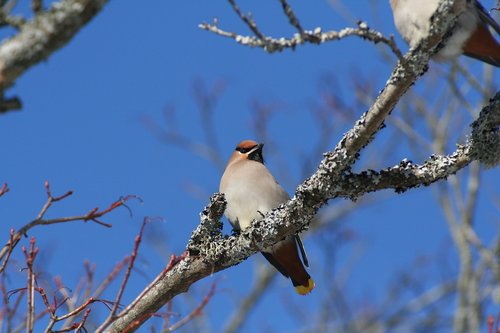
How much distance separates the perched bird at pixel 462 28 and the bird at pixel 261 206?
1678mm

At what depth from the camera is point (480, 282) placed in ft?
33.6

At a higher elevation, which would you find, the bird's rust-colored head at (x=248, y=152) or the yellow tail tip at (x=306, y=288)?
the bird's rust-colored head at (x=248, y=152)

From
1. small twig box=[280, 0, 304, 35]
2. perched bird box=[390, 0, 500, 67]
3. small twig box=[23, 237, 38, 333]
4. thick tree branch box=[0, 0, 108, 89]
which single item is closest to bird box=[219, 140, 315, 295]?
perched bird box=[390, 0, 500, 67]

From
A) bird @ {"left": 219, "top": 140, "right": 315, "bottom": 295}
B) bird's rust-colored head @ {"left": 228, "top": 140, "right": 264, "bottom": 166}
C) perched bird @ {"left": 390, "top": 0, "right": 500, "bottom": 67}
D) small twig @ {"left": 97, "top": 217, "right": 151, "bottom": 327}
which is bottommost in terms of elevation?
small twig @ {"left": 97, "top": 217, "right": 151, "bottom": 327}

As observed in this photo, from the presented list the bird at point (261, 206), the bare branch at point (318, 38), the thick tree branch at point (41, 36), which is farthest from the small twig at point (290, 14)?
the bird at point (261, 206)

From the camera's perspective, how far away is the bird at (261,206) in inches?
199

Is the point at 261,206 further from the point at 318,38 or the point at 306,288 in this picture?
the point at 318,38

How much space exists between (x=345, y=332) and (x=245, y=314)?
2851mm

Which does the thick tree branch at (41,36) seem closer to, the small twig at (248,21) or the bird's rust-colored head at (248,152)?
the small twig at (248,21)

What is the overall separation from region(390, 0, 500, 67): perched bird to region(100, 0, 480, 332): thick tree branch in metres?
0.50

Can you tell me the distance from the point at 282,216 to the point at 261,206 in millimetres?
1742

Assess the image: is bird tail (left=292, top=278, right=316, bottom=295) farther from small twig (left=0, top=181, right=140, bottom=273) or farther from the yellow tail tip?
small twig (left=0, top=181, right=140, bottom=273)

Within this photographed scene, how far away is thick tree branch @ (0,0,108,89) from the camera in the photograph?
2.00 m

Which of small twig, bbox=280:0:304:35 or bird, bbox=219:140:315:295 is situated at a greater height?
bird, bbox=219:140:315:295
